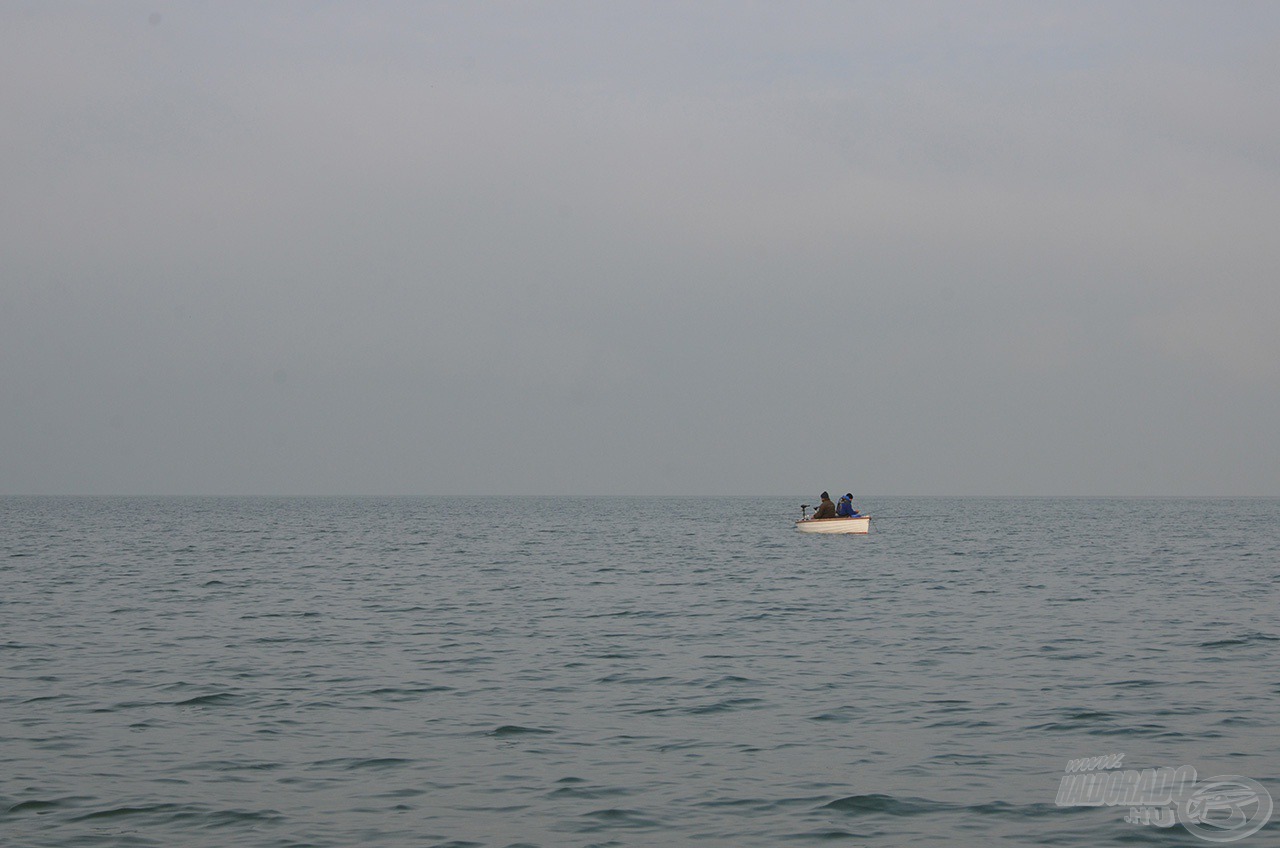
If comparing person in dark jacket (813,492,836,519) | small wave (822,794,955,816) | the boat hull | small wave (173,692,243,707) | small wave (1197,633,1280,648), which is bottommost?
small wave (173,692,243,707)

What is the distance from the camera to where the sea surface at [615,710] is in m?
11.9

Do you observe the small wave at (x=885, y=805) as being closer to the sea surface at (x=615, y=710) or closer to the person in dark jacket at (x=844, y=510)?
the sea surface at (x=615, y=710)

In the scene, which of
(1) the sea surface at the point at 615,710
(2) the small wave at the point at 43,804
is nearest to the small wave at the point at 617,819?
(1) the sea surface at the point at 615,710

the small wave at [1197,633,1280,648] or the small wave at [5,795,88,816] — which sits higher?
the small wave at [1197,633,1280,648]

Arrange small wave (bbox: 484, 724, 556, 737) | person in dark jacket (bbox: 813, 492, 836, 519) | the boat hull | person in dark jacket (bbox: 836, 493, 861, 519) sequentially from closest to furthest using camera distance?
small wave (bbox: 484, 724, 556, 737) < person in dark jacket (bbox: 836, 493, 861, 519) < the boat hull < person in dark jacket (bbox: 813, 492, 836, 519)

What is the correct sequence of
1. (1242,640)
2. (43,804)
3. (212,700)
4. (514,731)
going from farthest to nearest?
(1242,640) → (212,700) → (514,731) → (43,804)

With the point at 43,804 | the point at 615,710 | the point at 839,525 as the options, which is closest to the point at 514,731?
the point at 615,710

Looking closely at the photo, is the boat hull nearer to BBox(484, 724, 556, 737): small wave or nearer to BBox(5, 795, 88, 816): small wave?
BBox(484, 724, 556, 737): small wave

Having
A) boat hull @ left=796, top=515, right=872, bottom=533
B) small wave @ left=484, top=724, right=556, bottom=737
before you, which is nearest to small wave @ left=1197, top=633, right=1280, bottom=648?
small wave @ left=484, top=724, right=556, bottom=737

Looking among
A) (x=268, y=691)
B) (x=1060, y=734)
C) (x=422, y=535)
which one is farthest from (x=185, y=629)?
(x=422, y=535)

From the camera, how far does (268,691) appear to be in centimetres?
1892

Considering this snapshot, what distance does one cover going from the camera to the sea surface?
11.9 m

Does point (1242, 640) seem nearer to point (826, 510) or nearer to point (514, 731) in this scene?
point (514, 731)

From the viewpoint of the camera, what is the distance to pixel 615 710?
56.9ft
